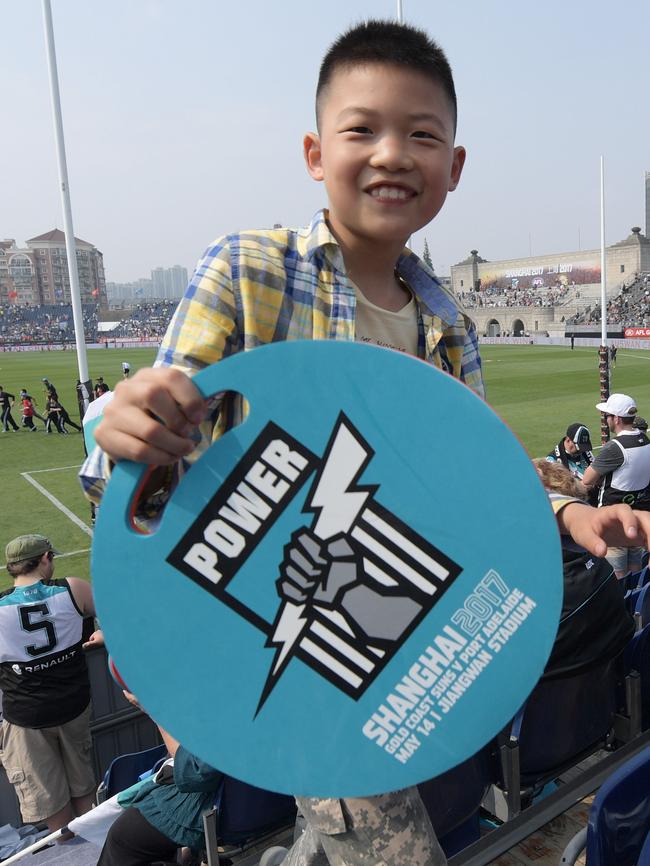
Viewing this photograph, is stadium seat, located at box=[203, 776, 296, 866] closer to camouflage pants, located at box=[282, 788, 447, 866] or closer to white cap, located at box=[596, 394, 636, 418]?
camouflage pants, located at box=[282, 788, 447, 866]

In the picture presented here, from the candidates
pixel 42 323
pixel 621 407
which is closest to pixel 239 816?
pixel 621 407

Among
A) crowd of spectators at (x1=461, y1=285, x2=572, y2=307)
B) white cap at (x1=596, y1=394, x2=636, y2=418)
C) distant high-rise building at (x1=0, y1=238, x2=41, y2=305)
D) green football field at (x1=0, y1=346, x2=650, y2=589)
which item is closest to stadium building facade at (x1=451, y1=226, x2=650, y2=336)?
A: crowd of spectators at (x1=461, y1=285, x2=572, y2=307)

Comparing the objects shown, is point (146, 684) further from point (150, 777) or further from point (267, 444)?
point (150, 777)

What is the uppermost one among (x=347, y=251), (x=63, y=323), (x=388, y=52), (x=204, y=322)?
(x=388, y=52)

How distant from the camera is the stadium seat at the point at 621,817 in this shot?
1.80 metres

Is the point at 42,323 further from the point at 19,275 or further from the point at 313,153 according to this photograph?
the point at 313,153

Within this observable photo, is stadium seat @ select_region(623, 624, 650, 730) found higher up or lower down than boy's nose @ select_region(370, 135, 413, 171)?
lower down

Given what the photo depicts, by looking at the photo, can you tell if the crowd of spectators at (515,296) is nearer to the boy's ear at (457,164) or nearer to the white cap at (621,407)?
the white cap at (621,407)

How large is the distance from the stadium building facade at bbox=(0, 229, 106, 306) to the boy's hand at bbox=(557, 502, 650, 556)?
147 meters

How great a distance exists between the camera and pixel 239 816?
2428mm

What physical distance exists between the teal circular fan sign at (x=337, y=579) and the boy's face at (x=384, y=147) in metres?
0.42

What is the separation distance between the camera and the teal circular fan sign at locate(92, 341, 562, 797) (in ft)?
3.65

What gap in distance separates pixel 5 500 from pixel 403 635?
43.1ft

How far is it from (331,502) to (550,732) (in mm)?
2147
